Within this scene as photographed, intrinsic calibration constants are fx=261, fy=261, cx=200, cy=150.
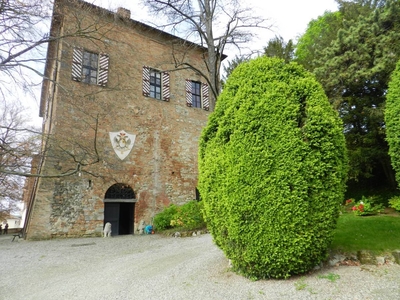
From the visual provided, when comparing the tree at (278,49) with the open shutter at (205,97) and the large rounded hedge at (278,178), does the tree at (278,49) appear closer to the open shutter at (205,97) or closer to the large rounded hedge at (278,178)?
the open shutter at (205,97)

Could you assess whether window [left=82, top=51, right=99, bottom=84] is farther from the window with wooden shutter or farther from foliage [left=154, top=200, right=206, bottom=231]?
foliage [left=154, top=200, right=206, bottom=231]

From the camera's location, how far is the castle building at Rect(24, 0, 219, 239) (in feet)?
33.9

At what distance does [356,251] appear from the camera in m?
3.89

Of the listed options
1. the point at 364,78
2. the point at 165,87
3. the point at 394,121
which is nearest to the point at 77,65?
the point at 165,87

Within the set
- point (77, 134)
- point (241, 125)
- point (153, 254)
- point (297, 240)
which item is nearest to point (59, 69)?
point (77, 134)

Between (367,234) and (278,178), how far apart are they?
2.59 m

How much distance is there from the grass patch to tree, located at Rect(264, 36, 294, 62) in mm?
8205

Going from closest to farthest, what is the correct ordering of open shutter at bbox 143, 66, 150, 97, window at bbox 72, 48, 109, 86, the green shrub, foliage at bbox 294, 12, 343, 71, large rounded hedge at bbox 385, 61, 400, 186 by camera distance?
large rounded hedge at bbox 385, 61, 400, 186, the green shrub, foliage at bbox 294, 12, 343, 71, window at bbox 72, 48, 109, 86, open shutter at bbox 143, 66, 150, 97

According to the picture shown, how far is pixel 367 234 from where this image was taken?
4672mm

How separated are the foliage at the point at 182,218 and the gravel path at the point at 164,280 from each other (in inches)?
140

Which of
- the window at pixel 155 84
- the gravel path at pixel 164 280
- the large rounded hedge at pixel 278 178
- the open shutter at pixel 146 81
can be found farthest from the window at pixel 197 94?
the large rounded hedge at pixel 278 178

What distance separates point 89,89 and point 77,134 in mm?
2302

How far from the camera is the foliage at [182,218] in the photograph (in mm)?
10259

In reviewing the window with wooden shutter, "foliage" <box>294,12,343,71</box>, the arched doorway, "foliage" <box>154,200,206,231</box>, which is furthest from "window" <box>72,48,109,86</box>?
"foliage" <box>294,12,343,71</box>
